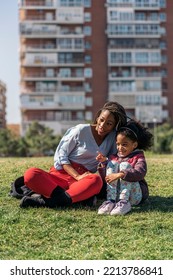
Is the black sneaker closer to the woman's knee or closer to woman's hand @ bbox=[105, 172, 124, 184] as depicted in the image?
the woman's knee

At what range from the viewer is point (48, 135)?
4153 cm

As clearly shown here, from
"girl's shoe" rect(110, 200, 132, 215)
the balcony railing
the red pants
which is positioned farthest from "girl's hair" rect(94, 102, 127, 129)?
the balcony railing

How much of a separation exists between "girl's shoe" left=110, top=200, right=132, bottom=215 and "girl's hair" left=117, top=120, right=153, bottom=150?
63 cm

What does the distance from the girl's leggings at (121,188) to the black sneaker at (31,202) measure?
24.6 inches

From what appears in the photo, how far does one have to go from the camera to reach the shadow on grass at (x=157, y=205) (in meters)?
4.65

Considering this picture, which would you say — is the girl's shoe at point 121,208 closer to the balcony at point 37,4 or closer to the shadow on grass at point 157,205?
the shadow on grass at point 157,205

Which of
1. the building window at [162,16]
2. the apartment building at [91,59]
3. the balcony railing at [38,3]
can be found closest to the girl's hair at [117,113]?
the apartment building at [91,59]

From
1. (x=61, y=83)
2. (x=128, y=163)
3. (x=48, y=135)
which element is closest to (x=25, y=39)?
(x=61, y=83)

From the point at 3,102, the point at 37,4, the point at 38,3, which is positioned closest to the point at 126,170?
the point at 37,4

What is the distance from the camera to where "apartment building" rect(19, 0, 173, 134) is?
48125 mm

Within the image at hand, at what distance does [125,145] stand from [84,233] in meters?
1.14

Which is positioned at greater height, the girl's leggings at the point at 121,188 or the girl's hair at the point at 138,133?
the girl's hair at the point at 138,133
